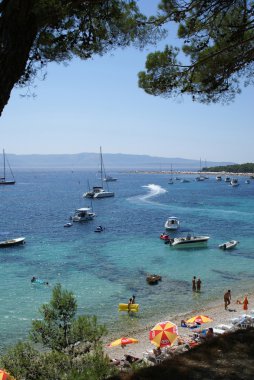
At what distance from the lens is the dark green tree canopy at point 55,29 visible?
6.54 metres

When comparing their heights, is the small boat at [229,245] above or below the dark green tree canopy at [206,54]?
below

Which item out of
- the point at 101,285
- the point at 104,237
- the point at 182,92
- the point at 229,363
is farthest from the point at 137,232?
the point at 229,363

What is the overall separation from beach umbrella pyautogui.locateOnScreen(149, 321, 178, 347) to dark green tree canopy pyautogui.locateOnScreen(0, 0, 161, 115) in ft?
44.4

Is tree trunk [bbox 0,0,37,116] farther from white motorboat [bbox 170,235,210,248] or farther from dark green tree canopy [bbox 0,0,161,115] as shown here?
white motorboat [bbox 170,235,210,248]

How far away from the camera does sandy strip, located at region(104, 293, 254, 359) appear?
1995 centimetres

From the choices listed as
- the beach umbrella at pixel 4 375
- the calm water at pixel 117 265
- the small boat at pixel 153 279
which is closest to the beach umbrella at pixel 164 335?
the calm water at pixel 117 265

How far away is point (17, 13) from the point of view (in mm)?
6574

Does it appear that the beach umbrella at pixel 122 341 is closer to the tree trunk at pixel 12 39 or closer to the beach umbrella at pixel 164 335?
the beach umbrella at pixel 164 335

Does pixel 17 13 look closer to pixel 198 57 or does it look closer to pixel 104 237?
pixel 198 57

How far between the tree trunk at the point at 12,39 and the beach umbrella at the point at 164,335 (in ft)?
49.4

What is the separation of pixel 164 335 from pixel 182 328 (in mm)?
4413

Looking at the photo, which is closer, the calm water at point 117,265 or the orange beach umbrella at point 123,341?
the orange beach umbrella at point 123,341

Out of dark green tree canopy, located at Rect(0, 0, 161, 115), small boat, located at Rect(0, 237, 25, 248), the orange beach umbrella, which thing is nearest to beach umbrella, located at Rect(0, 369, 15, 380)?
the orange beach umbrella

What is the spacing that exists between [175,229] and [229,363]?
147ft
